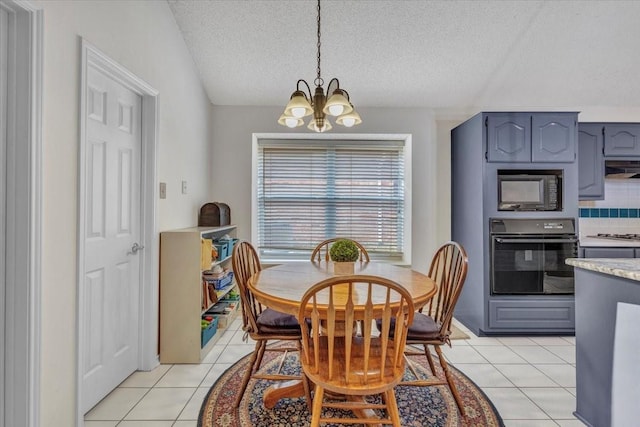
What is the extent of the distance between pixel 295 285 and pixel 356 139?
2.41 meters

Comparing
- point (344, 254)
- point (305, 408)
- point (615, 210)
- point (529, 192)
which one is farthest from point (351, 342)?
point (615, 210)

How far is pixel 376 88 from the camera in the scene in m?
3.27

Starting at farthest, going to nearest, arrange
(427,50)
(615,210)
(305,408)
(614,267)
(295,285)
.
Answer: (615,210)
(427,50)
(305,408)
(295,285)
(614,267)

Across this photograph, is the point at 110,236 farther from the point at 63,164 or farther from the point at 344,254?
the point at 344,254

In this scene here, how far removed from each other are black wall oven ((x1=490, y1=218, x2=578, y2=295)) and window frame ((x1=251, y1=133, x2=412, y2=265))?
3.05 feet

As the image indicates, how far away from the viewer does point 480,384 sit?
2113mm

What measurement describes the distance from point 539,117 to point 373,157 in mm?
1601

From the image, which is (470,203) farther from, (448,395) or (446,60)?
(448,395)

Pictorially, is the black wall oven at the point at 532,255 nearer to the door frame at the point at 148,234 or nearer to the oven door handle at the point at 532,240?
the oven door handle at the point at 532,240

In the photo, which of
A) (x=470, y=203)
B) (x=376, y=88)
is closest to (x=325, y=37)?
(x=376, y=88)

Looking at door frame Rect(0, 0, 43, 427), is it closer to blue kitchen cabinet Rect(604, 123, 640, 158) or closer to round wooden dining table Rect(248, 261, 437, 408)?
round wooden dining table Rect(248, 261, 437, 408)

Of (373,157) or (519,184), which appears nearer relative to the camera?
(519,184)

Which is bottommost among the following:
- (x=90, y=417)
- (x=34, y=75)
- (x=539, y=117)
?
(x=90, y=417)

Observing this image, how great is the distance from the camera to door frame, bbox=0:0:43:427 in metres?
1.32
